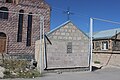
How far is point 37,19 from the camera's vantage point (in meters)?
26.0

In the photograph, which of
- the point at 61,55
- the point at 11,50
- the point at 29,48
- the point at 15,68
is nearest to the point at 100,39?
the point at 29,48

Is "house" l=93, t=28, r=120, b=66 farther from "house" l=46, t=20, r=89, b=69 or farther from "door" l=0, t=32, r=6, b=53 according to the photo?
"door" l=0, t=32, r=6, b=53

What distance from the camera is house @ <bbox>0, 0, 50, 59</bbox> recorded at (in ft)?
80.5

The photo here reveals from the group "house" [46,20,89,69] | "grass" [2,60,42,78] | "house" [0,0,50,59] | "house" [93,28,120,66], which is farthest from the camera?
"house" [0,0,50,59]

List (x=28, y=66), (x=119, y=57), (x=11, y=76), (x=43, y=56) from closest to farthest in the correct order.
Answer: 1. (x=11, y=76)
2. (x=43, y=56)
3. (x=28, y=66)
4. (x=119, y=57)

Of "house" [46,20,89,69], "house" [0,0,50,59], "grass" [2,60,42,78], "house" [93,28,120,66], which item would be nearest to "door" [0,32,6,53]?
"house" [0,0,50,59]

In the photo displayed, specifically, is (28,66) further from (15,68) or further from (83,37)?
(83,37)

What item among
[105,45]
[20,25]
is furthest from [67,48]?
[105,45]

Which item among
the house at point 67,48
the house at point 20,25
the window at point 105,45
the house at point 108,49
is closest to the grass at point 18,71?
the house at point 67,48

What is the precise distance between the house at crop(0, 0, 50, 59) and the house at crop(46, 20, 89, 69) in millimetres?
7750

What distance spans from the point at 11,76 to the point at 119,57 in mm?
13120

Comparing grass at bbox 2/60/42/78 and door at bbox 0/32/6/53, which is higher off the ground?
door at bbox 0/32/6/53

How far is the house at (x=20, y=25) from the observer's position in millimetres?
24547

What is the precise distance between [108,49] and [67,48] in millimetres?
12421
